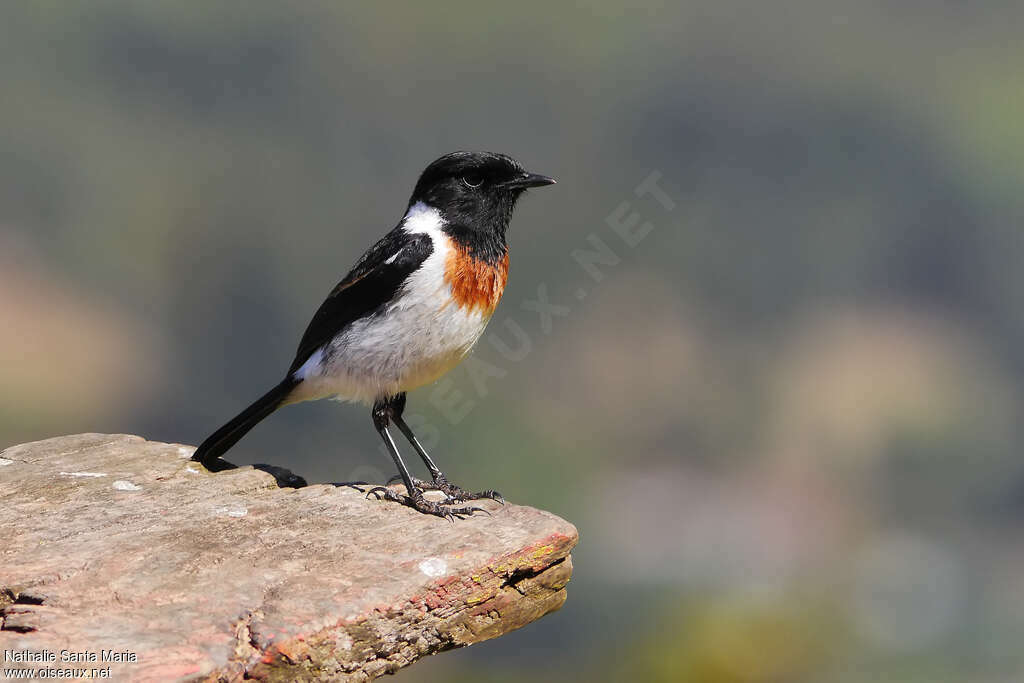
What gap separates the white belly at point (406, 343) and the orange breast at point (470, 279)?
0.04m

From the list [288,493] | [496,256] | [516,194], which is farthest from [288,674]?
[516,194]

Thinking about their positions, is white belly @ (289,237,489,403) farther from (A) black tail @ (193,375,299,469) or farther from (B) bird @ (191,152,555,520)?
(A) black tail @ (193,375,299,469)

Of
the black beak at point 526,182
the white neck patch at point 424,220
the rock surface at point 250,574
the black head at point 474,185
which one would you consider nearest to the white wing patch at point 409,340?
the white neck patch at point 424,220

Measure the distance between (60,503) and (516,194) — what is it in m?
3.21

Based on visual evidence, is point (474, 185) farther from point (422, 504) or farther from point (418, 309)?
point (422, 504)

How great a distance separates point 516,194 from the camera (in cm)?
643

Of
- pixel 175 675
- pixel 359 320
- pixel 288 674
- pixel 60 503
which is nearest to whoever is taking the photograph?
pixel 175 675

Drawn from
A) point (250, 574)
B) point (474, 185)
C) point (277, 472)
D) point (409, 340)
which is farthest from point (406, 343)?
point (250, 574)

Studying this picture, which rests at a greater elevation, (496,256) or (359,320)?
(496,256)

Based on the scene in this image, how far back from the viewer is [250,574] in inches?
192

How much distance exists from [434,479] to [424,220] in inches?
63.0

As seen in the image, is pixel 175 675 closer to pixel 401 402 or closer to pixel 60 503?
pixel 60 503

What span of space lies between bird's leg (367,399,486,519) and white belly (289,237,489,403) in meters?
0.14

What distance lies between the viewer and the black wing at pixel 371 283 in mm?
6070
